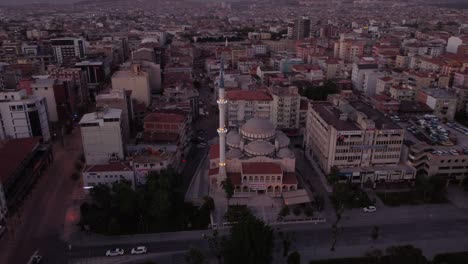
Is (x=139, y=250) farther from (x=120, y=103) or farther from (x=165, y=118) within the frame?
(x=120, y=103)

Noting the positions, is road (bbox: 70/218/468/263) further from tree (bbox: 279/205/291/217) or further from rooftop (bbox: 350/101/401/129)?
rooftop (bbox: 350/101/401/129)

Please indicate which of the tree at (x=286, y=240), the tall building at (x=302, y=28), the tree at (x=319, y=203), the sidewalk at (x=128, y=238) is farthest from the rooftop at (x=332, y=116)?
the tall building at (x=302, y=28)

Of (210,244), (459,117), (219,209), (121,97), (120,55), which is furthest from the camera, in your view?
(120,55)

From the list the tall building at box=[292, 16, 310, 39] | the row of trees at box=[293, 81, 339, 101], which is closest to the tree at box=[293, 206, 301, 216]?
the row of trees at box=[293, 81, 339, 101]

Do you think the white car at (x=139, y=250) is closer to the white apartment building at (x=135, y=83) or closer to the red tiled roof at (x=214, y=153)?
the red tiled roof at (x=214, y=153)

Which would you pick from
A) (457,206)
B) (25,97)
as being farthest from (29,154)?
(457,206)

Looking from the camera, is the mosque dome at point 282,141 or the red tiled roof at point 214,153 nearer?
the red tiled roof at point 214,153

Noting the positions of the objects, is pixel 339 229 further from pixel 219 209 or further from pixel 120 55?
pixel 120 55

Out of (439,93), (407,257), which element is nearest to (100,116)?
(407,257)
